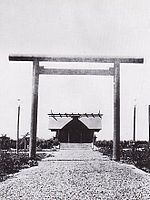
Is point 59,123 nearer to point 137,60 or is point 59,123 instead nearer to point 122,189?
point 137,60

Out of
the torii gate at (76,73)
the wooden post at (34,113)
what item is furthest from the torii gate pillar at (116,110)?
the wooden post at (34,113)

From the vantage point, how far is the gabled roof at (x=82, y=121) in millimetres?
38438

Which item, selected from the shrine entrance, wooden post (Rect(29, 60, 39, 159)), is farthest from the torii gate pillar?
the shrine entrance

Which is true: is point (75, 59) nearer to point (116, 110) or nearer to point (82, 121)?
point (116, 110)

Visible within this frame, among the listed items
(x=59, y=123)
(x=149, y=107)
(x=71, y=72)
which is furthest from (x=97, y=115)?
(x=71, y=72)

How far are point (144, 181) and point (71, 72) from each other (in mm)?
6577

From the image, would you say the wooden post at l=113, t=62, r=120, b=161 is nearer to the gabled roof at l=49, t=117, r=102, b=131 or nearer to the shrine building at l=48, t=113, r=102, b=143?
the shrine building at l=48, t=113, r=102, b=143

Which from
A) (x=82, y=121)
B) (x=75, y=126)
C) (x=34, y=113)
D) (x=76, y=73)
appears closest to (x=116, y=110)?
(x=76, y=73)

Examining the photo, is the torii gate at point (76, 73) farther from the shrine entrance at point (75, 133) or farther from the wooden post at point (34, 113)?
the shrine entrance at point (75, 133)

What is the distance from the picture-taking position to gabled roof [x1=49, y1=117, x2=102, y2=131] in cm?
3844

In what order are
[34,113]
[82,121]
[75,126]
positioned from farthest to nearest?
[75,126] < [82,121] < [34,113]

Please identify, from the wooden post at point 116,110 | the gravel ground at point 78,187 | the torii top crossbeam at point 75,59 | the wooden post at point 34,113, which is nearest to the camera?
the gravel ground at point 78,187

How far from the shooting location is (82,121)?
40156mm

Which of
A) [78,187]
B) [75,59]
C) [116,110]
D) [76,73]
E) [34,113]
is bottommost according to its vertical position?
[78,187]
